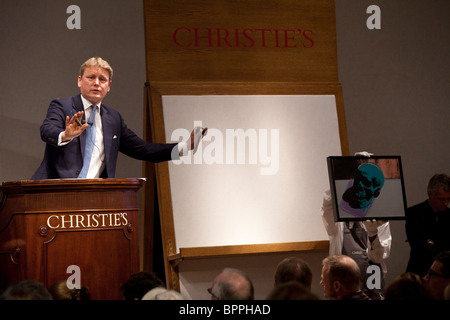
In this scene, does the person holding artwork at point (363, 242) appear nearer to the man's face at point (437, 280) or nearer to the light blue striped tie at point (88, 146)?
the man's face at point (437, 280)

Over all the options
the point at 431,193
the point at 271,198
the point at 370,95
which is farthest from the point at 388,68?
the point at 271,198

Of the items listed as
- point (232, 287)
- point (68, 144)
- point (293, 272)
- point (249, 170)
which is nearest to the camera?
point (232, 287)

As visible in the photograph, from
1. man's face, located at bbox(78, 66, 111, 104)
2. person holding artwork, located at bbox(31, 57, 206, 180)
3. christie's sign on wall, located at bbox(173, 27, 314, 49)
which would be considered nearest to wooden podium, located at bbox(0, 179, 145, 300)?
person holding artwork, located at bbox(31, 57, 206, 180)

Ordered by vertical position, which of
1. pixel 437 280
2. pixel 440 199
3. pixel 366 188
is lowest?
pixel 437 280

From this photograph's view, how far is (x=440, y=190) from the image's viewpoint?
5.10 m

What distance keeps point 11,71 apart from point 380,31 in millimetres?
3671

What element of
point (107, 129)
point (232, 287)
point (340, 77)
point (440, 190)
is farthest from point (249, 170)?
point (232, 287)

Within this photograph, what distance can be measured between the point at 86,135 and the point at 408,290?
8.02 feet

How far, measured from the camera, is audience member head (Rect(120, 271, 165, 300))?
3.12m

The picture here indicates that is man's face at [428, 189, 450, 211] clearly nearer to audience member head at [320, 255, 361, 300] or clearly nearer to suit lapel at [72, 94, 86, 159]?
audience member head at [320, 255, 361, 300]

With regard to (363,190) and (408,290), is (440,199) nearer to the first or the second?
(363,190)

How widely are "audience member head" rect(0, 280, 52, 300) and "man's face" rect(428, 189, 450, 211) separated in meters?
3.61

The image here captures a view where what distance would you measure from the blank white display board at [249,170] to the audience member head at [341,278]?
5.44ft

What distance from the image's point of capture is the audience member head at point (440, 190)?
5086 millimetres
